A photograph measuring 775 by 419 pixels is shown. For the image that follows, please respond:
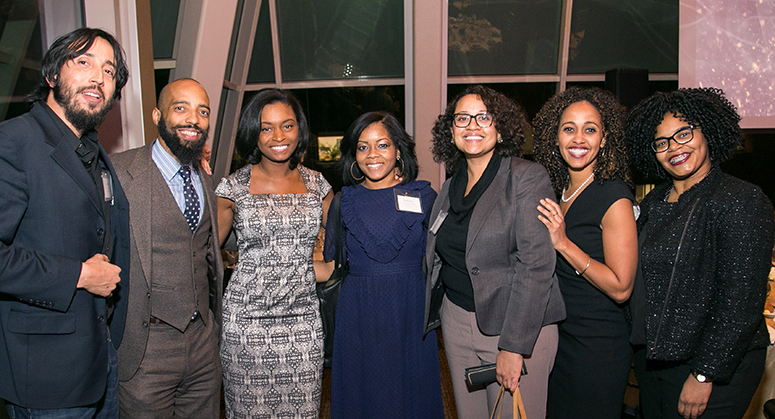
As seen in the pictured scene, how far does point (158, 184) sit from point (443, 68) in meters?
4.06

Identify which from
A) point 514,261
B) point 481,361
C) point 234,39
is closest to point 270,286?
point 481,361

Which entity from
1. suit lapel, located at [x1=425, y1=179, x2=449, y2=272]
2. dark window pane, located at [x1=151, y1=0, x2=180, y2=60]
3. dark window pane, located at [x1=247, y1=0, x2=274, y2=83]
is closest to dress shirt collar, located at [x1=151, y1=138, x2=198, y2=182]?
suit lapel, located at [x1=425, y1=179, x2=449, y2=272]

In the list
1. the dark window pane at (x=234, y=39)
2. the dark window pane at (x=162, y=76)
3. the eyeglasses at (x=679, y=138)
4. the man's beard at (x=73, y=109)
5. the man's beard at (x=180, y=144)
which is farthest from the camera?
the dark window pane at (x=234, y=39)

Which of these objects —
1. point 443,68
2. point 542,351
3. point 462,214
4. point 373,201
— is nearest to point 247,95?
point 443,68

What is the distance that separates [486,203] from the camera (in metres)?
1.84

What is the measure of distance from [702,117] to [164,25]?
440 centimetres

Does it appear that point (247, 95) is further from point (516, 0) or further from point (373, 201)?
point (373, 201)

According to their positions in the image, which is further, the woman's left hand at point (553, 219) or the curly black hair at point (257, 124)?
the curly black hair at point (257, 124)

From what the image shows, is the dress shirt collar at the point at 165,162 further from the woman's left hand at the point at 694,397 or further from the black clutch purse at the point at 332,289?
the woman's left hand at the point at 694,397

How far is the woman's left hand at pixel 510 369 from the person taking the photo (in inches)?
67.9

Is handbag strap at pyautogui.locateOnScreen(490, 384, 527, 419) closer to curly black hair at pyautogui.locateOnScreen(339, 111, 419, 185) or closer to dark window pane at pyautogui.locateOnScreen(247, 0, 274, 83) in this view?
curly black hair at pyautogui.locateOnScreen(339, 111, 419, 185)

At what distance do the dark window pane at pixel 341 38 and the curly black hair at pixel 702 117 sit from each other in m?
4.84

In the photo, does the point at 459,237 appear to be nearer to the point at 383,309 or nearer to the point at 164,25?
the point at 383,309

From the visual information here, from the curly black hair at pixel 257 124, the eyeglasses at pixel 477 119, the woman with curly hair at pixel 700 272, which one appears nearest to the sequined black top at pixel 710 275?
the woman with curly hair at pixel 700 272
